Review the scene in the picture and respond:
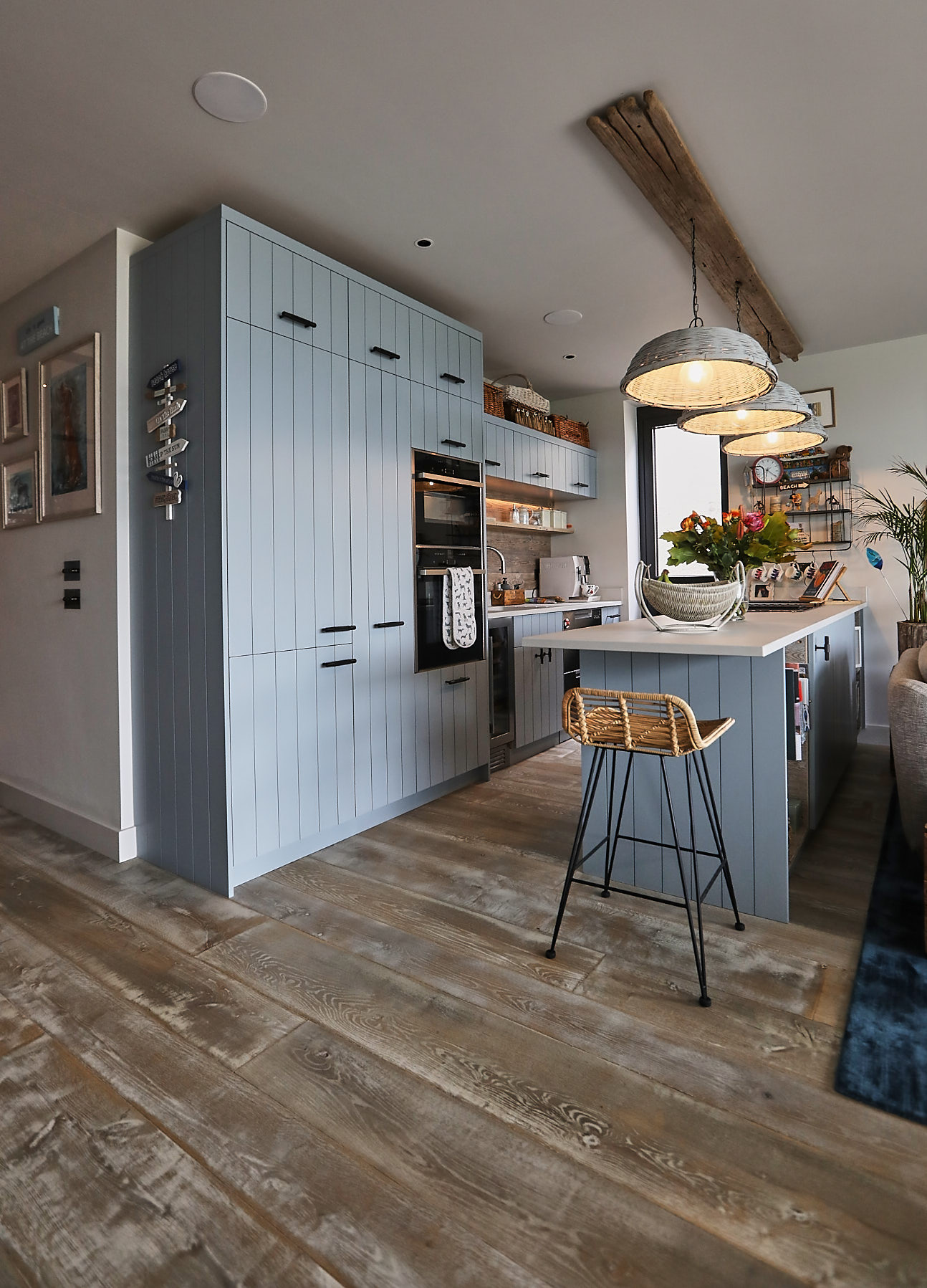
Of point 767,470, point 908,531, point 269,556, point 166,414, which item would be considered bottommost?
point 269,556

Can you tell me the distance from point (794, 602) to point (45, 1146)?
3.69 metres

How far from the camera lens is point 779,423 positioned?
2992mm

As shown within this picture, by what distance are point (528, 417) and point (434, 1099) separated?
4.12 metres

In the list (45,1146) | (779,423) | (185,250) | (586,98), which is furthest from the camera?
(779,423)

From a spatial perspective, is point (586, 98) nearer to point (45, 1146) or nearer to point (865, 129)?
point (865, 129)

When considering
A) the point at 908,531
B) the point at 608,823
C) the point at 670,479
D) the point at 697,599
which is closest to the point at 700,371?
the point at 697,599

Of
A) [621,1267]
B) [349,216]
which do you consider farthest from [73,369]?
[621,1267]

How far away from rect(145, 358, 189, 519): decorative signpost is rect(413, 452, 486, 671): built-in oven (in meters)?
1.14

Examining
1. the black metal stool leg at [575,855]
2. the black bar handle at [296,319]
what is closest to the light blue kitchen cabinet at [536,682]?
the black metal stool leg at [575,855]

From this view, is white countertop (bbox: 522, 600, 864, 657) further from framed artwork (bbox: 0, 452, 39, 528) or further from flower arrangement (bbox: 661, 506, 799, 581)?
framed artwork (bbox: 0, 452, 39, 528)

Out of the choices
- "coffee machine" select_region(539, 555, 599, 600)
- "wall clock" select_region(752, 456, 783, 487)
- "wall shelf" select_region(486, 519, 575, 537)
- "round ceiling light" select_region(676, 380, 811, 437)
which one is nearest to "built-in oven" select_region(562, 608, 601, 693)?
"coffee machine" select_region(539, 555, 599, 600)

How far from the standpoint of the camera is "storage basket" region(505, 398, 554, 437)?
457 centimetres

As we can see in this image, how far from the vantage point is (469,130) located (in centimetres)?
230

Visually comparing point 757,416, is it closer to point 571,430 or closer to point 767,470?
point 767,470
